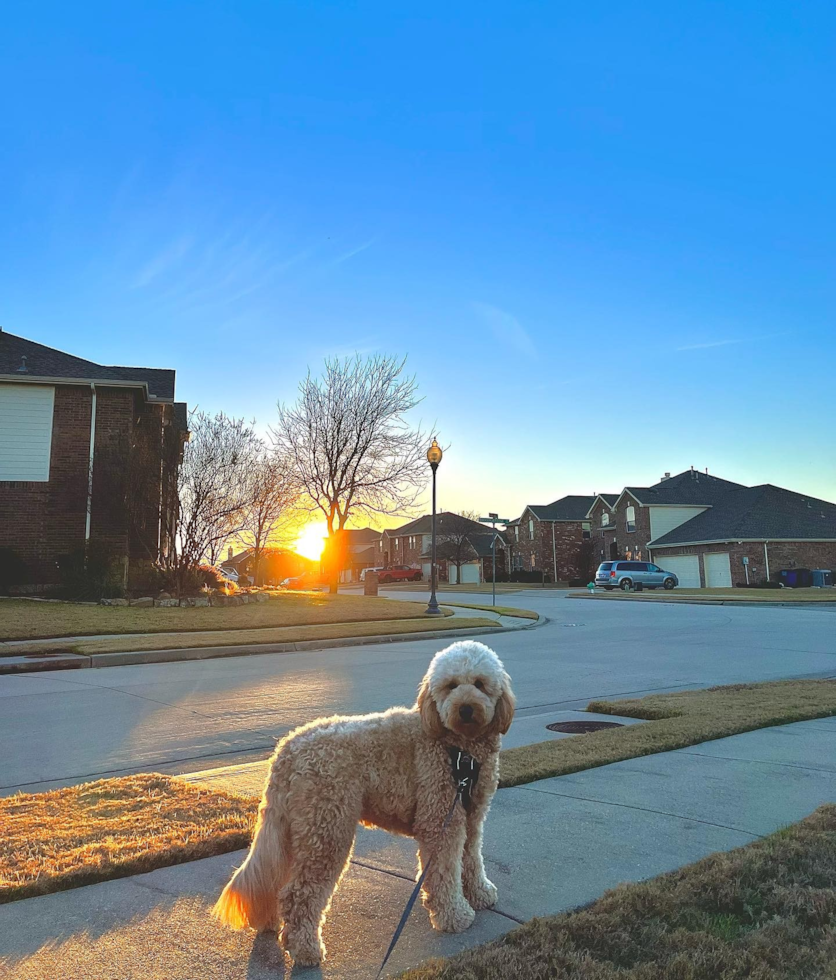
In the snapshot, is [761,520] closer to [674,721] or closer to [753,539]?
[753,539]

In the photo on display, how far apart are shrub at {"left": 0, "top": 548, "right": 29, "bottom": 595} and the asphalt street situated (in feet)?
40.3

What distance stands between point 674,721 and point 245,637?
10184mm

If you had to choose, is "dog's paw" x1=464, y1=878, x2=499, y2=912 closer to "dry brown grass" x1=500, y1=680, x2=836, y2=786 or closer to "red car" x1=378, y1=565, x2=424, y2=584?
"dry brown grass" x1=500, y1=680, x2=836, y2=786

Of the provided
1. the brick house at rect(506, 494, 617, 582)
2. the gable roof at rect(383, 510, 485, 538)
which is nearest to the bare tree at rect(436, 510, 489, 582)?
the gable roof at rect(383, 510, 485, 538)

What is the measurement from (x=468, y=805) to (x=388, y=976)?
710mm

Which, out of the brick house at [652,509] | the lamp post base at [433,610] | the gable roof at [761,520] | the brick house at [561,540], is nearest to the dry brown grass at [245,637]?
the lamp post base at [433,610]

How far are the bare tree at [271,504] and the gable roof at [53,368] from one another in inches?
222

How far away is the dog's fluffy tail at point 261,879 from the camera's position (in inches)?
113

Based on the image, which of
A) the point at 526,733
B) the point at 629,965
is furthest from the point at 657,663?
the point at 629,965

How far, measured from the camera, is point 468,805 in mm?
3217

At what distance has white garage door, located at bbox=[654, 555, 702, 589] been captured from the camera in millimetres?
49344

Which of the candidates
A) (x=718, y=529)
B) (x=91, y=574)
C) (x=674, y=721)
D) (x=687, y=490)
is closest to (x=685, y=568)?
(x=718, y=529)

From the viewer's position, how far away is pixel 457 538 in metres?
75.4

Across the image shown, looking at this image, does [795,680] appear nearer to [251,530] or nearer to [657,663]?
[657,663]
